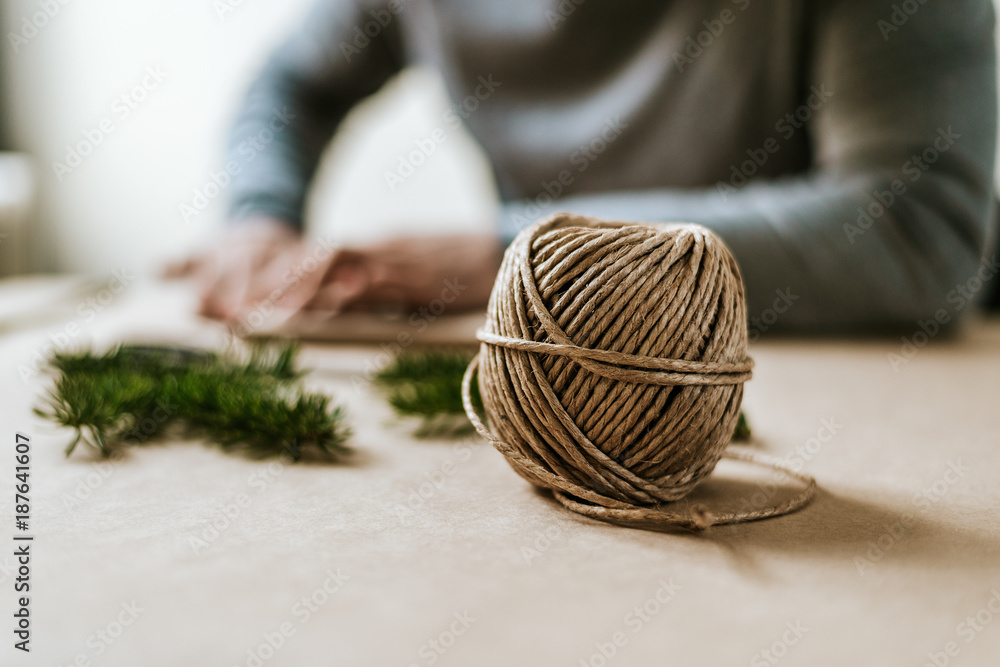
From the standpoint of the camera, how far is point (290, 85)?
1.50 meters

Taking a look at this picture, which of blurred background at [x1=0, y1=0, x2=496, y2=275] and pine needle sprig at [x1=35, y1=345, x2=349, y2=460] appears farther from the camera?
blurred background at [x1=0, y1=0, x2=496, y2=275]

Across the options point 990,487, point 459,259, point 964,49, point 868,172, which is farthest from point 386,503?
point 964,49

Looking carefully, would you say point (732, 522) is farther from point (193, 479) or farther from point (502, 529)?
point (193, 479)

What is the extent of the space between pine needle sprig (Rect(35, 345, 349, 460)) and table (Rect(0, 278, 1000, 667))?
0.02 metres

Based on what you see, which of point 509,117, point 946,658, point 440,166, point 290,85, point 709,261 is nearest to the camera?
point 946,658

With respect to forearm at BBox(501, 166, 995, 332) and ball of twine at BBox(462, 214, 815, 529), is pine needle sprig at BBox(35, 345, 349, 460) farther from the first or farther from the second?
forearm at BBox(501, 166, 995, 332)

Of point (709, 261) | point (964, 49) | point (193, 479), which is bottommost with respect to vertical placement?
point (193, 479)

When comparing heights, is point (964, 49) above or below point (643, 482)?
above

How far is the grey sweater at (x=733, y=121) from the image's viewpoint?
0.95 m

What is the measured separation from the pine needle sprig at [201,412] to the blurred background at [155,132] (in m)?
1.64

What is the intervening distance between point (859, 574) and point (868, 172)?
2.51 feet

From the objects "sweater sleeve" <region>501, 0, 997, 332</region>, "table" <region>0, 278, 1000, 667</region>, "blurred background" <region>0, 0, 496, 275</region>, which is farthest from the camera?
"blurred background" <region>0, 0, 496, 275</region>

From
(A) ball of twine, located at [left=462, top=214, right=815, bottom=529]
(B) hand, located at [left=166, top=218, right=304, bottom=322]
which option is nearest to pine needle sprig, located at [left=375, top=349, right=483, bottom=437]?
(A) ball of twine, located at [left=462, top=214, right=815, bottom=529]

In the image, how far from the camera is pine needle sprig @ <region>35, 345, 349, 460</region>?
558 millimetres
